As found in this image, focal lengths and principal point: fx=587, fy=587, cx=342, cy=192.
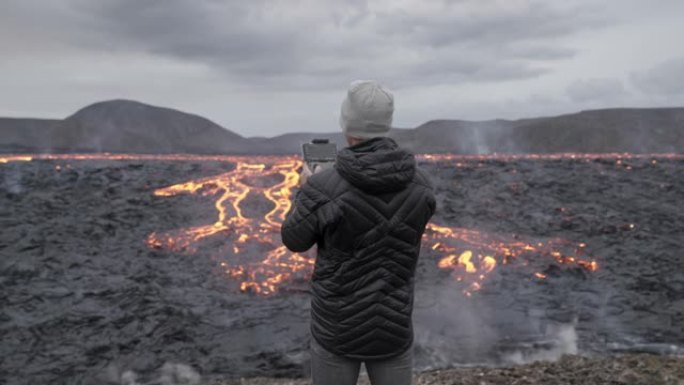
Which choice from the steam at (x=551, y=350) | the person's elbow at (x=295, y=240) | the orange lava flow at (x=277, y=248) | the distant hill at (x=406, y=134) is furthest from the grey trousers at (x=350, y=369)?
the distant hill at (x=406, y=134)

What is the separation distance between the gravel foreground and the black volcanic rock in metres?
43.5

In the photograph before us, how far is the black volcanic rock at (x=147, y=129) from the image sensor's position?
48.9 meters

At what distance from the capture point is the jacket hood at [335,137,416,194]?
2.73 metres

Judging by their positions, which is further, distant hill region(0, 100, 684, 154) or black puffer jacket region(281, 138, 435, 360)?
distant hill region(0, 100, 684, 154)

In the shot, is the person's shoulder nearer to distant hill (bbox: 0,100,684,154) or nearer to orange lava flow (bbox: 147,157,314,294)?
orange lava flow (bbox: 147,157,314,294)

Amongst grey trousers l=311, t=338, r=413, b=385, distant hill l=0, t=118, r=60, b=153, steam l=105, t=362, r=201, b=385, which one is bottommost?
steam l=105, t=362, r=201, b=385

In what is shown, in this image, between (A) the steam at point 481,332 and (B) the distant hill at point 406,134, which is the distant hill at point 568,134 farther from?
(A) the steam at point 481,332

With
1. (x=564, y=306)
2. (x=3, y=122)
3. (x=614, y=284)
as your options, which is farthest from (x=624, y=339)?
(x=3, y=122)

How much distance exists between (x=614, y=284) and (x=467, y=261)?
2.76 metres

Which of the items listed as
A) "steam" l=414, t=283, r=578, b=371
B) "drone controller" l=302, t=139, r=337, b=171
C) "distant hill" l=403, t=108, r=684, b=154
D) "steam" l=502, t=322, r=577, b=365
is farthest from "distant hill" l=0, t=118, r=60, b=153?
"drone controller" l=302, t=139, r=337, b=171

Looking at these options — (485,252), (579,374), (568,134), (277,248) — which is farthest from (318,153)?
(568,134)

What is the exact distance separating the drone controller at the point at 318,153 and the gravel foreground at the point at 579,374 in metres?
3.36

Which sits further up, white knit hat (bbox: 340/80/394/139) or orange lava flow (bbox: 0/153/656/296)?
white knit hat (bbox: 340/80/394/139)

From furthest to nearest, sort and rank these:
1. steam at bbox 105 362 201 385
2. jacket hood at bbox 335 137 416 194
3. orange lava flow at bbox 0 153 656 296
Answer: orange lava flow at bbox 0 153 656 296 < steam at bbox 105 362 201 385 < jacket hood at bbox 335 137 416 194
